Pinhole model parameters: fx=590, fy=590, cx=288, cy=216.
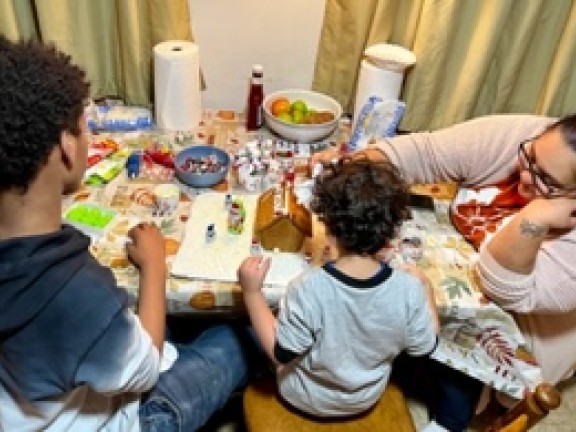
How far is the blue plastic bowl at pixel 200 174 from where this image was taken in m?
1.32

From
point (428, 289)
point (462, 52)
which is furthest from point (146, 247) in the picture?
point (462, 52)

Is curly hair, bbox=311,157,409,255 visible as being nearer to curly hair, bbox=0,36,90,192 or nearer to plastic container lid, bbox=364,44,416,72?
curly hair, bbox=0,36,90,192

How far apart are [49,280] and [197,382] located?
48 cm

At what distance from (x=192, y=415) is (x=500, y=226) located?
75cm

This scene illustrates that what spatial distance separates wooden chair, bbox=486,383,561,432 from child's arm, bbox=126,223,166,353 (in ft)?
2.03

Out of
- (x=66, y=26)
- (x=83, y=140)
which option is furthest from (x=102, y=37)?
(x=83, y=140)

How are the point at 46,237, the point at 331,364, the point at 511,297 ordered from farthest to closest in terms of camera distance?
the point at 511,297 → the point at 331,364 → the point at 46,237

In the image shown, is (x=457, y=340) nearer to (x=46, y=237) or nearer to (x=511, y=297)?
(x=511, y=297)

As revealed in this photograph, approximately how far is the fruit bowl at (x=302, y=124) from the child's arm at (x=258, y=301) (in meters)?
0.48

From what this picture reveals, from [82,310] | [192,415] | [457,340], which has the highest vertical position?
[82,310]

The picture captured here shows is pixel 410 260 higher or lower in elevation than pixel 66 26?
lower

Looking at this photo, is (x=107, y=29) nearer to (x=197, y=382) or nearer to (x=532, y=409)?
(x=197, y=382)

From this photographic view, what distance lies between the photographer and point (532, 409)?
0.98 meters

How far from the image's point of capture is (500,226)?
1265mm
